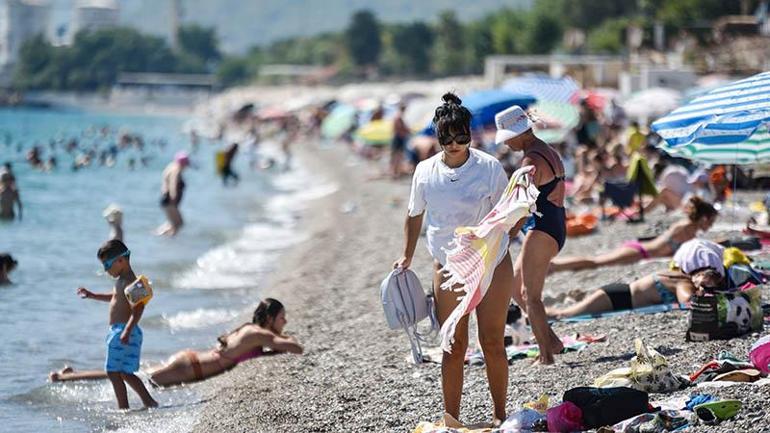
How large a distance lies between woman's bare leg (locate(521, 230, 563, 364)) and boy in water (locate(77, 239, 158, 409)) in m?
2.50

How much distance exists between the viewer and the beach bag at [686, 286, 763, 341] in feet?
25.0

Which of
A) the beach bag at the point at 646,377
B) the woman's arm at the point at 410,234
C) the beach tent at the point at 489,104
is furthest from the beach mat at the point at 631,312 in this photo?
the beach tent at the point at 489,104

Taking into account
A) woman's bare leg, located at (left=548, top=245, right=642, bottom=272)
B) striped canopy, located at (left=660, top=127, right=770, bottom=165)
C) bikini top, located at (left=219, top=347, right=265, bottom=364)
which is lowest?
bikini top, located at (left=219, top=347, right=265, bottom=364)

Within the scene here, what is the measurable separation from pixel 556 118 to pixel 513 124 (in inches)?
536

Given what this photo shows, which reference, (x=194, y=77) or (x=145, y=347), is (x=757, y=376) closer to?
(x=145, y=347)

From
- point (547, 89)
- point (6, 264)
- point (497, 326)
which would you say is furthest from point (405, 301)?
point (547, 89)

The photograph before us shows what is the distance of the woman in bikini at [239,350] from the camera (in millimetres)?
9164

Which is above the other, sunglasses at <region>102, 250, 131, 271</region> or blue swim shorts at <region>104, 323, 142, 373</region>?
sunglasses at <region>102, 250, 131, 271</region>

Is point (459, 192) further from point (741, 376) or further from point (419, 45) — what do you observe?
point (419, 45)

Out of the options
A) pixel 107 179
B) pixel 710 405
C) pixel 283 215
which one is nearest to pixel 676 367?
pixel 710 405

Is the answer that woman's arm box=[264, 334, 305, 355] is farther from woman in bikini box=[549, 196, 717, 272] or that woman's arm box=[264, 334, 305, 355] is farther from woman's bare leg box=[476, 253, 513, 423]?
woman's bare leg box=[476, 253, 513, 423]

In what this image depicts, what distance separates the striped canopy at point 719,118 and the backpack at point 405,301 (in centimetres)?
304

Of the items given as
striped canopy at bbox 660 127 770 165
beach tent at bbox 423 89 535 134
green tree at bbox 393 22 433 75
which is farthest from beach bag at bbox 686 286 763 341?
green tree at bbox 393 22 433 75

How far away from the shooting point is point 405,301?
6.12m
